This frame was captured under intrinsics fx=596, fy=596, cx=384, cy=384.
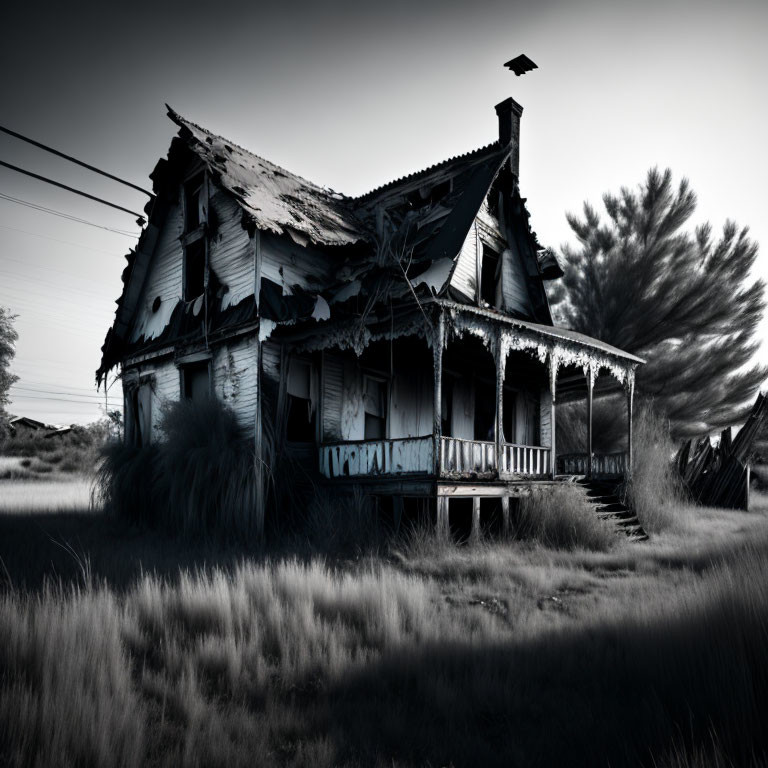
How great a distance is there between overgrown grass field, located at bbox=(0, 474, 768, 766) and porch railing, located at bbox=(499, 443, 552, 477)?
4.65 m

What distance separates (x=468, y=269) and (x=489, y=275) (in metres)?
1.23

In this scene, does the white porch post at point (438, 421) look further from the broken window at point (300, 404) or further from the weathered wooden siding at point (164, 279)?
the weathered wooden siding at point (164, 279)

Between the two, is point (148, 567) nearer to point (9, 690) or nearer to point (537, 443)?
point (9, 690)

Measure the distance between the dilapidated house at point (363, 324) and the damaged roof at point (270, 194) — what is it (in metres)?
0.06

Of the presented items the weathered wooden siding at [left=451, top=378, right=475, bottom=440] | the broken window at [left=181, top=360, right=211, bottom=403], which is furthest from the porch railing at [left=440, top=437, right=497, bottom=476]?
the broken window at [left=181, top=360, right=211, bottom=403]

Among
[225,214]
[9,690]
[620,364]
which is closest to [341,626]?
[9,690]

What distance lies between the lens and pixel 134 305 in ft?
54.5

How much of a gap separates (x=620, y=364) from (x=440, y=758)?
13.2 metres

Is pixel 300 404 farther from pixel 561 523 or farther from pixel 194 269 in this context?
pixel 561 523

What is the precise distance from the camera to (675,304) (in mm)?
20547

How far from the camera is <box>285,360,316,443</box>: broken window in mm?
12753

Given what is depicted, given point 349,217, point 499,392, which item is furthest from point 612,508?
point 349,217

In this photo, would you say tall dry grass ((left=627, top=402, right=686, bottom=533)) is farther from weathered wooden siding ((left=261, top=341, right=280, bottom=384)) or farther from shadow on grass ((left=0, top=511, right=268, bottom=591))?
shadow on grass ((left=0, top=511, right=268, bottom=591))

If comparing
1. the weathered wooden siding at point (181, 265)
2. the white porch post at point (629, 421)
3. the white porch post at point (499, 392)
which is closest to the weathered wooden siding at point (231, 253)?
the weathered wooden siding at point (181, 265)
